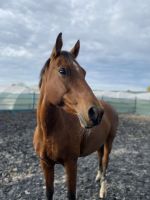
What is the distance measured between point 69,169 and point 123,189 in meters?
2.08

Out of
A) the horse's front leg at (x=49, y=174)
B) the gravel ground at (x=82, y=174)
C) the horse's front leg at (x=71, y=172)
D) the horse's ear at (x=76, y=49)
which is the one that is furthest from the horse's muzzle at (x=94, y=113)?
the gravel ground at (x=82, y=174)

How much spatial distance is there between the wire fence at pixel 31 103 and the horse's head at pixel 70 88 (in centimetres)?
1714

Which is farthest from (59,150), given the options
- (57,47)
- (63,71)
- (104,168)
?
(104,168)

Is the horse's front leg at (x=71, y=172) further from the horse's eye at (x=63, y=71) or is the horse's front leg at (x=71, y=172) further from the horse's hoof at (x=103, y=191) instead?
the horse's hoof at (x=103, y=191)

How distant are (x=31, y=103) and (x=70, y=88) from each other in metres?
19.5

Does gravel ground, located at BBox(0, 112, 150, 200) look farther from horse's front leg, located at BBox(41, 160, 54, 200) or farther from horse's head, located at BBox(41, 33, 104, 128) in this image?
horse's head, located at BBox(41, 33, 104, 128)

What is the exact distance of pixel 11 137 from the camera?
10.1 metres

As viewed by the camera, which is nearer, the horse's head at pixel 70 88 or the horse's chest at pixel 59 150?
the horse's head at pixel 70 88

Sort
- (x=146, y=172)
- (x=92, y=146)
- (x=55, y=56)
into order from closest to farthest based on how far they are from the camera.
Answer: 1. (x=55, y=56)
2. (x=92, y=146)
3. (x=146, y=172)

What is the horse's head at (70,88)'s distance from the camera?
2.73 meters

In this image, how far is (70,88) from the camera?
9.71 ft

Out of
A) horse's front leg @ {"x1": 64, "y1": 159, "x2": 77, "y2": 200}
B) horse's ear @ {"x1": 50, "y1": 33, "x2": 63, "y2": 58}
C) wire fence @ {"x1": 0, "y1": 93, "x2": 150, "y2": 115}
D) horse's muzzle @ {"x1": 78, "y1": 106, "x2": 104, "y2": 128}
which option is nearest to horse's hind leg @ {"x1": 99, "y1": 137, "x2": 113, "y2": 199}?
horse's front leg @ {"x1": 64, "y1": 159, "x2": 77, "y2": 200}

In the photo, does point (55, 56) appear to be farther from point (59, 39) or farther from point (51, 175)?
point (51, 175)

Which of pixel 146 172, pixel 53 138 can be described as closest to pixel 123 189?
pixel 146 172
